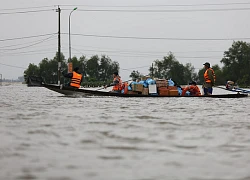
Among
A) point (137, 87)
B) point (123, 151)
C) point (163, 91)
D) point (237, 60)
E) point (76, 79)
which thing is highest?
point (237, 60)

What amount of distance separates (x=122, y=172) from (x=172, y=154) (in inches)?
49.9

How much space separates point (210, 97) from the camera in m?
21.0

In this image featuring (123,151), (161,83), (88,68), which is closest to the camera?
(123,151)

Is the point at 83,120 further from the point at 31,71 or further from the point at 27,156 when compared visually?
the point at 31,71

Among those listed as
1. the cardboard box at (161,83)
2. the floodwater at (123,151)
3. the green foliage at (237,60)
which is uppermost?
the green foliage at (237,60)

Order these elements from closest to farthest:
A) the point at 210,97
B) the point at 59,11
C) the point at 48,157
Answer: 1. the point at 48,157
2. the point at 210,97
3. the point at 59,11

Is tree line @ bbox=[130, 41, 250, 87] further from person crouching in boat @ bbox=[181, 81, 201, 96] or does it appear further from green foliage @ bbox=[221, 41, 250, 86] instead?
person crouching in boat @ bbox=[181, 81, 201, 96]

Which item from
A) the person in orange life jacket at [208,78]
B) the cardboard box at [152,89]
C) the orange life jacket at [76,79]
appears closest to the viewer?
the person in orange life jacket at [208,78]

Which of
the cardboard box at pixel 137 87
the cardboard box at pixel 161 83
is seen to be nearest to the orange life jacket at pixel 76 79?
the cardboard box at pixel 137 87

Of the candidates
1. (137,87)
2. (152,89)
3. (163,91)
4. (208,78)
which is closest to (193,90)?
(208,78)

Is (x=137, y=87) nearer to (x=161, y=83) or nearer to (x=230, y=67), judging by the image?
(x=161, y=83)

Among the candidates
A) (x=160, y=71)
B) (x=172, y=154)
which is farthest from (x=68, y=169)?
(x=160, y=71)

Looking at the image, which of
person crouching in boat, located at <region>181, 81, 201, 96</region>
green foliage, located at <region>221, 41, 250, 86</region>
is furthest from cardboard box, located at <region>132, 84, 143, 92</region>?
green foliage, located at <region>221, 41, 250, 86</region>

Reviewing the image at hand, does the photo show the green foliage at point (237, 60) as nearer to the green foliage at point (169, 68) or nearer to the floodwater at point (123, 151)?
the green foliage at point (169, 68)
